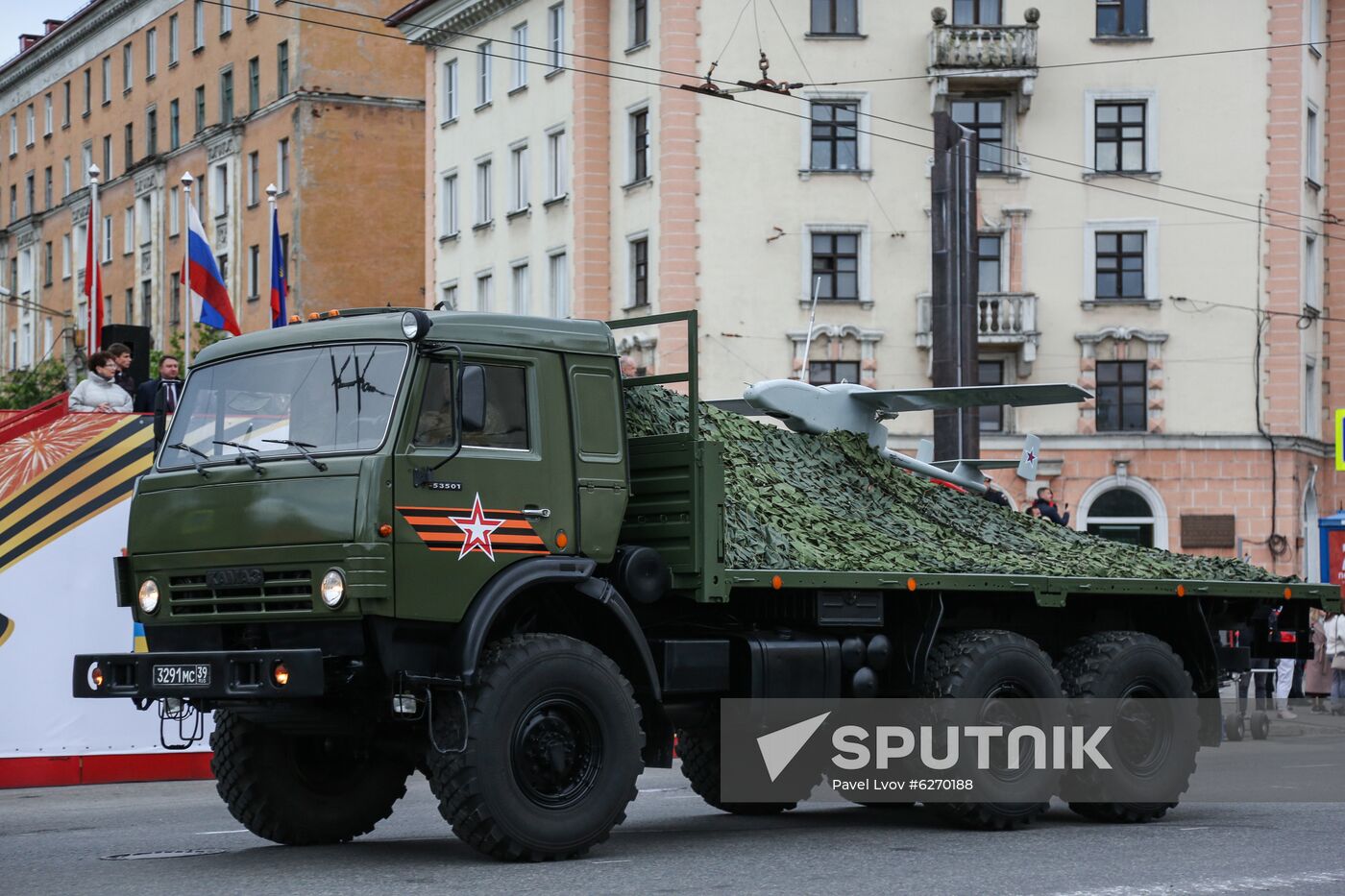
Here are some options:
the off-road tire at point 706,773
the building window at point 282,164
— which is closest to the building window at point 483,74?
the building window at point 282,164

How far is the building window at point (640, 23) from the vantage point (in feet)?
169

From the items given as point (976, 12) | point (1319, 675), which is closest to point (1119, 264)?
point (976, 12)

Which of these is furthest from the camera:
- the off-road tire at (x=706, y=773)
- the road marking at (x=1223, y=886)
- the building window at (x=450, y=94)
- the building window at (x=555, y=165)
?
the building window at (x=450, y=94)

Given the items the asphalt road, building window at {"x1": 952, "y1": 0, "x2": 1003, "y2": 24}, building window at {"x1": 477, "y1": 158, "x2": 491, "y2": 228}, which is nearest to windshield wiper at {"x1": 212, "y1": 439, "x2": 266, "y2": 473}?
the asphalt road

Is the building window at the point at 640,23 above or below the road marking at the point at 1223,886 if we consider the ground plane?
above

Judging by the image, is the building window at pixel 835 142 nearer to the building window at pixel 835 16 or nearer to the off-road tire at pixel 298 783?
the building window at pixel 835 16

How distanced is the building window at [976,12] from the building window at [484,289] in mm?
14062

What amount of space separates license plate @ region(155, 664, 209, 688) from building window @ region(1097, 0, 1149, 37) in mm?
43251

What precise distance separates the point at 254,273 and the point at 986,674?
5966 centimetres

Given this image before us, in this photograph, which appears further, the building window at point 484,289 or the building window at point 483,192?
the building window at point 483,192

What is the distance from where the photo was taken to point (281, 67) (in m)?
68.3

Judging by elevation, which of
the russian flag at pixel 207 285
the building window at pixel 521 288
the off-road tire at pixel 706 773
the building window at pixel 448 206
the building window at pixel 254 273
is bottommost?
the off-road tire at pixel 706 773

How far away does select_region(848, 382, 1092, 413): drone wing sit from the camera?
14797mm

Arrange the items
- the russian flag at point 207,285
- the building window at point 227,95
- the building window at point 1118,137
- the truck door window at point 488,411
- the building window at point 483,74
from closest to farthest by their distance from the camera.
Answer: the truck door window at point 488,411, the russian flag at point 207,285, the building window at point 1118,137, the building window at point 483,74, the building window at point 227,95
